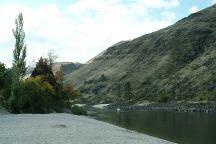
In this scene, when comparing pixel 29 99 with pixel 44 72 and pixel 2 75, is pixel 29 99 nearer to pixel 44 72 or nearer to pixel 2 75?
pixel 2 75

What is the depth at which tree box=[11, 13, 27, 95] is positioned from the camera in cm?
8031

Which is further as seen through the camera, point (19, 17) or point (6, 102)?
point (19, 17)

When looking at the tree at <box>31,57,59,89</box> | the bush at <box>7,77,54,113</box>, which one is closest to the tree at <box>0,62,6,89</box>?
the tree at <box>31,57,59,89</box>

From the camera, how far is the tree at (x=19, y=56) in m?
80.3

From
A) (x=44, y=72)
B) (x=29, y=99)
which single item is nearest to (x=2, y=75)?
(x=44, y=72)

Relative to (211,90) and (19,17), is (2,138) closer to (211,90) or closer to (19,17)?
(19,17)

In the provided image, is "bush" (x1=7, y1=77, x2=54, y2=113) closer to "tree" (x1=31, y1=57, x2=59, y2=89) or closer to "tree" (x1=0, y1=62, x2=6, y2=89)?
"tree" (x1=0, y1=62, x2=6, y2=89)

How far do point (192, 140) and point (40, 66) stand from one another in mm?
60582

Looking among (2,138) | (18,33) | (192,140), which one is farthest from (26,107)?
(2,138)

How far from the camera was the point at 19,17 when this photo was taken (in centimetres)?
8500

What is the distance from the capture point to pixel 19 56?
81938mm

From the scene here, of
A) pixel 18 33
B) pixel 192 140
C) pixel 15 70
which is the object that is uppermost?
pixel 18 33

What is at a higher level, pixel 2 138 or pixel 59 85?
pixel 59 85

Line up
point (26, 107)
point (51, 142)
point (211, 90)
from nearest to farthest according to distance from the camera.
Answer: point (51, 142) < point (26, 107) < point (211, 90)
